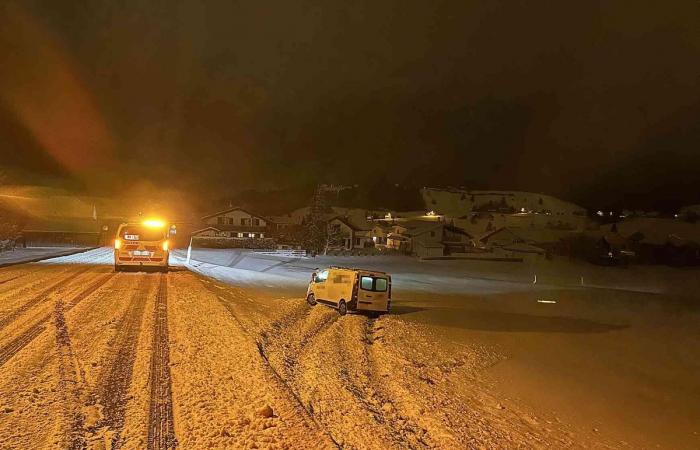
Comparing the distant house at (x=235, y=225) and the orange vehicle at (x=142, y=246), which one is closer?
the orange vehicle at (x=142, y=246)

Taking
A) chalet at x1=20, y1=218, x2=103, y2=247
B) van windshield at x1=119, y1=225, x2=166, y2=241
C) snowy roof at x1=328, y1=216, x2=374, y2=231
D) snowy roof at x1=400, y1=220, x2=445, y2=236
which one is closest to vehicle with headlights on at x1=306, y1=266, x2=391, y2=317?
van windshield at x1=119, y1=225, x2=166, y2=241

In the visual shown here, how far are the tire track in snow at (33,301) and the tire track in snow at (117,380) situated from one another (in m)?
2.02

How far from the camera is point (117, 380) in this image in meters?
6.86

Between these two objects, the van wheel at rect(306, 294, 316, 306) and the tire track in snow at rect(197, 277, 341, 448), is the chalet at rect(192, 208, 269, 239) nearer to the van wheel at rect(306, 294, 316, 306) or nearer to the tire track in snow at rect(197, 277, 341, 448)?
the van wheel at rect(306, 294, 316, 306)

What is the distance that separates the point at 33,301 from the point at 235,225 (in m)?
64.2

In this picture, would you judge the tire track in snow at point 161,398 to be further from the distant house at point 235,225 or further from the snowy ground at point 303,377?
the distant house at point 235,225

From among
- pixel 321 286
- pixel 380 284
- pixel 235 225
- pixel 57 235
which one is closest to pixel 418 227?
pixel 235 225

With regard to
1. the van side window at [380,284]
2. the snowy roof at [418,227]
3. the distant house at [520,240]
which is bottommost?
the van side window at [380,284]

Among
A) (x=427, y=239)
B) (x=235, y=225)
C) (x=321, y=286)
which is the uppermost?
(x=235, y=225)

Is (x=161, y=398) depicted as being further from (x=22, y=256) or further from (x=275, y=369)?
Result: (x=22, y=256)

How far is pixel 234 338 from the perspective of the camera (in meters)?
10.1

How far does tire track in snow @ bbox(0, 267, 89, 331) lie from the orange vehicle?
6.56 feet

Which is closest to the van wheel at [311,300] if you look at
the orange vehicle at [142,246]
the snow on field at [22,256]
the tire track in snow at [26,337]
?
the orange vehicle at [142,246]

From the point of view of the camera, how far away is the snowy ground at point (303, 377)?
5613 mm
